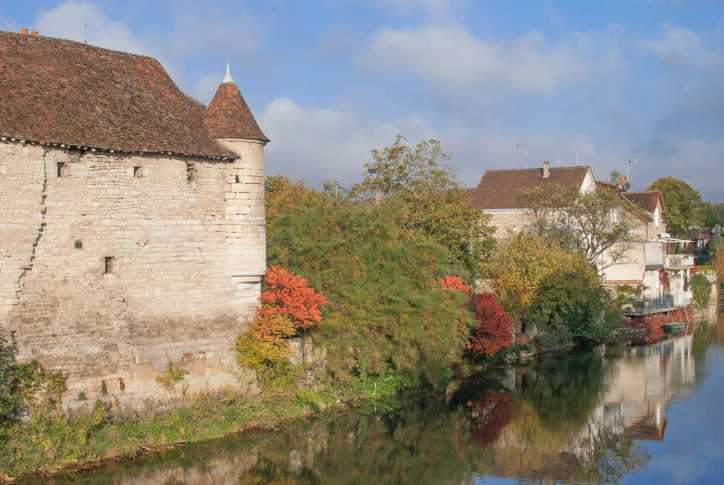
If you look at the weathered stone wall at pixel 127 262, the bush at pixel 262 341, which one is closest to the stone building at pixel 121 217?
the weathered stone wall at pixel 127 262

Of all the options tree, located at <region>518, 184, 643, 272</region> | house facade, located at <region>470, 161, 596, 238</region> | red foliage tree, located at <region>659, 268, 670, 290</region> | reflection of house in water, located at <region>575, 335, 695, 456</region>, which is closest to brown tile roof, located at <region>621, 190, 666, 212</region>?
red foliage tree, located at <region>659, 268, 670, 290</region>

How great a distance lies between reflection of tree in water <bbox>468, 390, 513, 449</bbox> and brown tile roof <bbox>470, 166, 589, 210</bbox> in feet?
67.2

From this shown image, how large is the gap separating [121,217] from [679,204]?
61.6 m

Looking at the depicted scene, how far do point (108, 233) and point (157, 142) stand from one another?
7.86 ft

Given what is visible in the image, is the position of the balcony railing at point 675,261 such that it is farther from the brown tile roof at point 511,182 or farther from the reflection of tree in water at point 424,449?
the reflection of tree in water at point 424,449

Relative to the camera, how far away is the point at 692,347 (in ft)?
110

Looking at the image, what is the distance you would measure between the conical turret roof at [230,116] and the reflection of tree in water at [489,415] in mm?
9683

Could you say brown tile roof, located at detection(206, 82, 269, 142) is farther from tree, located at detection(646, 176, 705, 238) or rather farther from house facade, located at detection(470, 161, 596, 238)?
tree, located at detection(646, 176, 705, 238)

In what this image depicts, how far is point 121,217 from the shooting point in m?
15.0

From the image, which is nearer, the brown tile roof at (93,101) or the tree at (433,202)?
the brown tile roof at (93,101)

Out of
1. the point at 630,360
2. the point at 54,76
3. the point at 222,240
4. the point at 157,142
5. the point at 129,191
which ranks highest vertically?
the point at 54,76

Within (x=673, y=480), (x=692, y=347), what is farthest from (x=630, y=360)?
(x=673, y=480)

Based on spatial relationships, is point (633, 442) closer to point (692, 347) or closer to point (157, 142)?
point (157, 142)

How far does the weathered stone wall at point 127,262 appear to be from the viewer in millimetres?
13734
